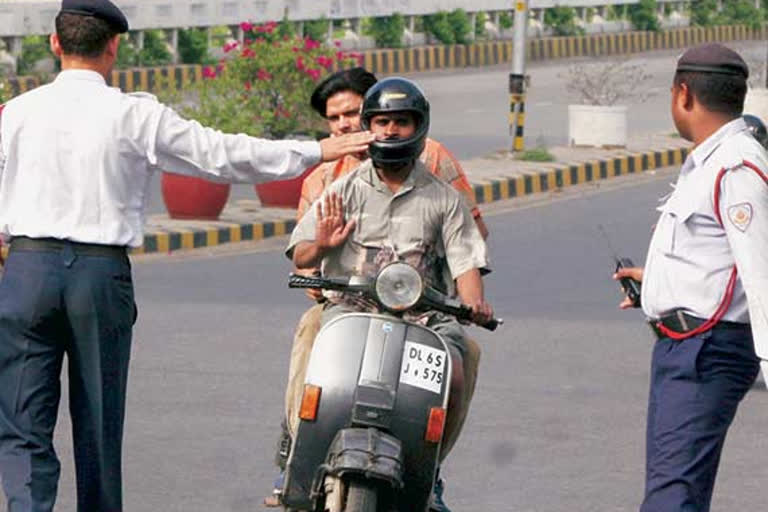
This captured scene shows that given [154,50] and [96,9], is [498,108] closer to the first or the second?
[154,50]


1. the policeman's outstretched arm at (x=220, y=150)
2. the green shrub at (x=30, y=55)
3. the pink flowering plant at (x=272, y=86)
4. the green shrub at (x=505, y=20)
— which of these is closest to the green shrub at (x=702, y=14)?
the green shrub at (x=505, y=20)

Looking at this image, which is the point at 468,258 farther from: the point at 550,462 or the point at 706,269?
the point at 550,462

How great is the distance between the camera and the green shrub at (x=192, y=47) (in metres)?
27.2

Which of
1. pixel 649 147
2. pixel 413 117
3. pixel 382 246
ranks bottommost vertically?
pixel 649 147

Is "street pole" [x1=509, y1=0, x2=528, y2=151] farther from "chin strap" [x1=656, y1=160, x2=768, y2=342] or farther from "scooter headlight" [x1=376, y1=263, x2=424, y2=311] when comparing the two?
"chin strap" [x1=656, y1=160, x2=768, y2=342]

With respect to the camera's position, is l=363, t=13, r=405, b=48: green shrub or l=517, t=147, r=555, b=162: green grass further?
l=363, t=13, r=405, b=48: green shrub

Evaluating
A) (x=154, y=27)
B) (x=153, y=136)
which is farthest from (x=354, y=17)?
(x=153, y=136)

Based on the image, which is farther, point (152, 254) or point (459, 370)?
point (152, 254)

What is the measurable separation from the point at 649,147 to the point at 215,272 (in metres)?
8.50

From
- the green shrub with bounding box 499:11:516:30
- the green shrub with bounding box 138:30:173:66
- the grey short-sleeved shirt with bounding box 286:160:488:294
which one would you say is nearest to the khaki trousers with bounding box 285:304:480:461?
the grey short-sleeved shirt with bounding box 286:160:488:294

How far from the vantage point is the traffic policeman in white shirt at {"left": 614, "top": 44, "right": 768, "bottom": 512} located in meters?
5.29

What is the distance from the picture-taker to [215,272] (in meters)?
12.8

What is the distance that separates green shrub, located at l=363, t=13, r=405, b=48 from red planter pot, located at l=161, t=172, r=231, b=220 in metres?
17.0

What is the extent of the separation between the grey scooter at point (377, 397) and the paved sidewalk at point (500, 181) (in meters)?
7.73
